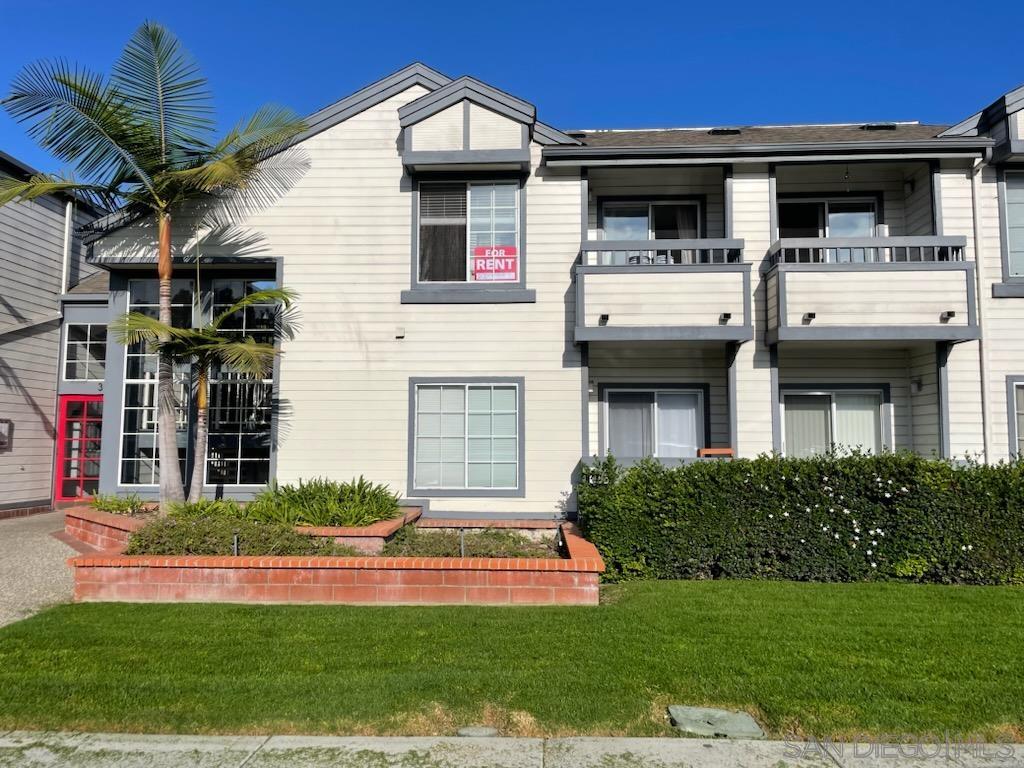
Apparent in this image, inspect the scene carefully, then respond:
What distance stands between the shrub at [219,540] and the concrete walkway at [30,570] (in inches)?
37.1

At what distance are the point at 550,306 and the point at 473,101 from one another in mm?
3450

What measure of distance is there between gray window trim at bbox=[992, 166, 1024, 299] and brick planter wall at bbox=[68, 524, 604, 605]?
26.6 ft

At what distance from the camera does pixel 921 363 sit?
33.4 feet

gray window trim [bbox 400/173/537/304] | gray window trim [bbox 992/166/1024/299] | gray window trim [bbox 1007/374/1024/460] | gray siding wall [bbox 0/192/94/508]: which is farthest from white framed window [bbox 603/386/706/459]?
gray siding wall [bbox 0/192/94/508]

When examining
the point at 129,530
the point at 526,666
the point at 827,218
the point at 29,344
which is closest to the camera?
the point at 526,666

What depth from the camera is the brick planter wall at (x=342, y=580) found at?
21.0 feet

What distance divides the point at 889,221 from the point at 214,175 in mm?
10785

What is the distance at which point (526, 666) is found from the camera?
189 inches

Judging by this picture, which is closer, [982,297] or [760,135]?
[982,297]

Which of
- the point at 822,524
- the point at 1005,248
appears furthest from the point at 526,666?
the point at 1005,248

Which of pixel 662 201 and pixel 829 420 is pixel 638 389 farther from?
pixel 662 201

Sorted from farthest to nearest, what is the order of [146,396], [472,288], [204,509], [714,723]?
[146,396] < [472,288] < [204,509] < [714,723]

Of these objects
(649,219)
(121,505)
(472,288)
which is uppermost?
(649,219)

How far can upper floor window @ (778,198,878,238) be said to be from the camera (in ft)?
36.7
